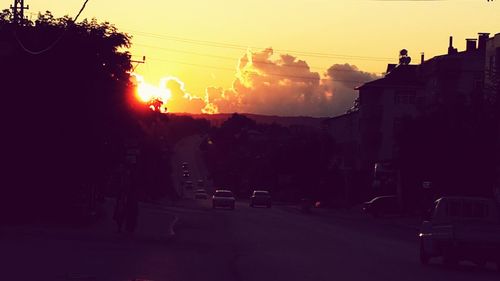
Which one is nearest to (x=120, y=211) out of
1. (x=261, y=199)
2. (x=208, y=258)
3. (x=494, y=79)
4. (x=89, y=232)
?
(x=89, y=232)

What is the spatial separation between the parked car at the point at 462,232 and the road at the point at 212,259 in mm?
390

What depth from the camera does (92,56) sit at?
43875 mm

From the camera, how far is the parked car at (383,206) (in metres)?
80.3

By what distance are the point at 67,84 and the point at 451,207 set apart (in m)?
18.4

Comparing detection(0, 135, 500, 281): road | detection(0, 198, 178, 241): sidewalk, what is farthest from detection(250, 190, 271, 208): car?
detection(0, 135, 500, 281): road

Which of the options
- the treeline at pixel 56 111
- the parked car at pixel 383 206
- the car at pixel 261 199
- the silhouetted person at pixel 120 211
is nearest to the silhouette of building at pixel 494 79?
the parked car at pixel 383 206

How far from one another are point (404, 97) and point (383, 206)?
29.5 metres

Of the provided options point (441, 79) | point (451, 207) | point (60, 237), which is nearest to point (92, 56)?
point (60, 237)

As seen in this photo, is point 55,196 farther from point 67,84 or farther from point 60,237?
point 60,237

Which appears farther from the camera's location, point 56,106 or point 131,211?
point 56,106

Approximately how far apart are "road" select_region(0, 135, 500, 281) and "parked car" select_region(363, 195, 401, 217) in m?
39.2

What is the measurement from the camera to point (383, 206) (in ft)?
266

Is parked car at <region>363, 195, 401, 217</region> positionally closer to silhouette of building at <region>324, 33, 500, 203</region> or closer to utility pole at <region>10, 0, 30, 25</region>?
silhouette of building at <region>324, 33, 500, 203</region>

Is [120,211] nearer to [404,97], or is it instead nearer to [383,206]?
[383,206]
